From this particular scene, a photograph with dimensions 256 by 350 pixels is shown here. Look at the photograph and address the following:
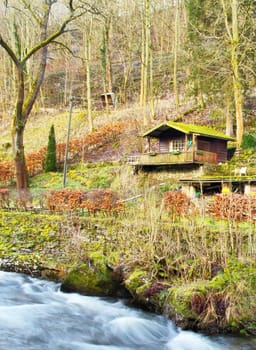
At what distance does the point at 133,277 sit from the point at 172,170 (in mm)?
13884

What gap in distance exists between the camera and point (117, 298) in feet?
29.3

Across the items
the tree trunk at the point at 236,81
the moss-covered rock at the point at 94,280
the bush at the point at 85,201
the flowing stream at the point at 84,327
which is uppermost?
the tree trunk at the point at 236,81

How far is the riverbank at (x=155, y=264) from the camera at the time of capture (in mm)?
7293

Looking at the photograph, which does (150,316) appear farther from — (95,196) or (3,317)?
(95,196)

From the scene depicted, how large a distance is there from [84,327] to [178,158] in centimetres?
1454

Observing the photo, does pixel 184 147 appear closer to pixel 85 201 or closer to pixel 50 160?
pixel 50 160

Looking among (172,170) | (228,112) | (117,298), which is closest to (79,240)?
(117,298)

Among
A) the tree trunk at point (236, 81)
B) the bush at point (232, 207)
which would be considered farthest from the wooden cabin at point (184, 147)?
the bush at point (232, 207)

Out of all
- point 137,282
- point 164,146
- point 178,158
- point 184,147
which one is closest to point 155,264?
point 137,282

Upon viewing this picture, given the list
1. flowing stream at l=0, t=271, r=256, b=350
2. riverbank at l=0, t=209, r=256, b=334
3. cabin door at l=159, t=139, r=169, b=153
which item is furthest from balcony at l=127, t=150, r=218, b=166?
flowing stream at l=0, t=271, r=256, b=350

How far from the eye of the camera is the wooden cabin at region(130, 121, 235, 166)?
20.8 metres

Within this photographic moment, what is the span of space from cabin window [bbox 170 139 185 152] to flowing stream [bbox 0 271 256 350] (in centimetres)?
1501

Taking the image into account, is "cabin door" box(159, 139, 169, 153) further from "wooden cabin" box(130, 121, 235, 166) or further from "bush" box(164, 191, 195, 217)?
"bush" box(164, 191, 195, 217)

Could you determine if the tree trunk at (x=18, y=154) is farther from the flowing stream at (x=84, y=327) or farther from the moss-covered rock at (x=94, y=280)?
the moss-covered rock at (x=94, y=280)
